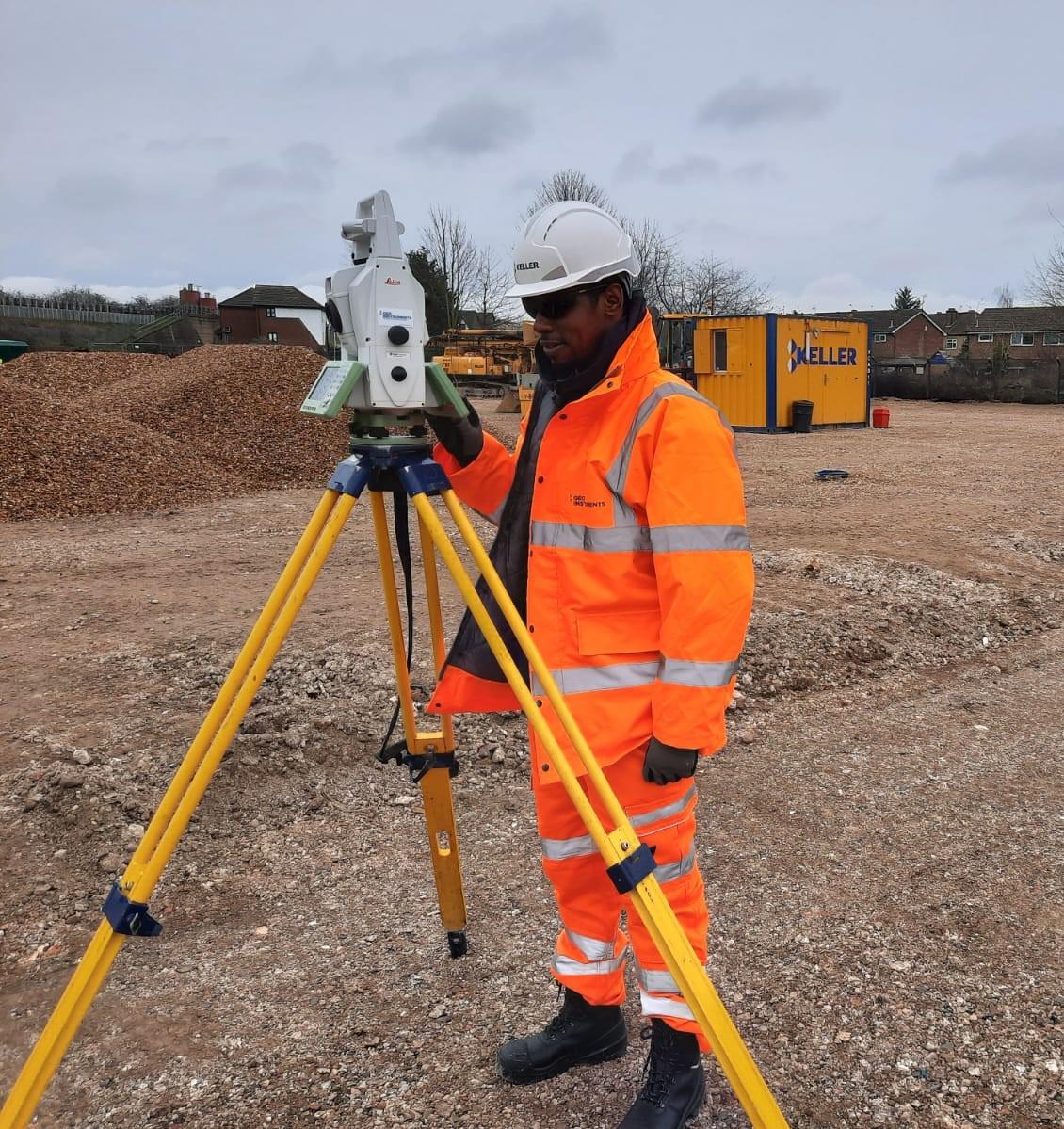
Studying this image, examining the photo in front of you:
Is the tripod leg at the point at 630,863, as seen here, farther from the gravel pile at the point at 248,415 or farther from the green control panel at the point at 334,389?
the gravel pile at the point at 248,415

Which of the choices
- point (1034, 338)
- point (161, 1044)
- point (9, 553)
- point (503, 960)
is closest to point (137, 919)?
point (161, 1044)

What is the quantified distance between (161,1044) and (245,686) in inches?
52.5

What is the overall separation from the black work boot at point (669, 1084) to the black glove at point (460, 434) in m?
1.52

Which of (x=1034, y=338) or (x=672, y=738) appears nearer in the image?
(x=672, y=738)

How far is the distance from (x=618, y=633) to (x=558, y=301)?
31.3 inches

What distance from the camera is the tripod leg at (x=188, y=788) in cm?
198

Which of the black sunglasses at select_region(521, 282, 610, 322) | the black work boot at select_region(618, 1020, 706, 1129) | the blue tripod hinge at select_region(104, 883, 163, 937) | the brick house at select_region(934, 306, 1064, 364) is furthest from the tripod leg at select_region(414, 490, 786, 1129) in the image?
the brick house at select_region(934, 306, 1064, 364)

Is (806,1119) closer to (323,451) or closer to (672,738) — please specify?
(672,738)

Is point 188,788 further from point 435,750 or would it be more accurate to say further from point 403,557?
point 403,557

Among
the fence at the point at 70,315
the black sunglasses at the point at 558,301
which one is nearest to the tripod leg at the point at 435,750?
the black sunglasses at the point at 558,301

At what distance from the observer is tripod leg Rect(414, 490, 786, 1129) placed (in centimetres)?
186

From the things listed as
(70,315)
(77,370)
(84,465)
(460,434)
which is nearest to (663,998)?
(460,434)

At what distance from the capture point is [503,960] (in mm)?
3107

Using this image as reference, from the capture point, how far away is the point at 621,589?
2238 millimetres
